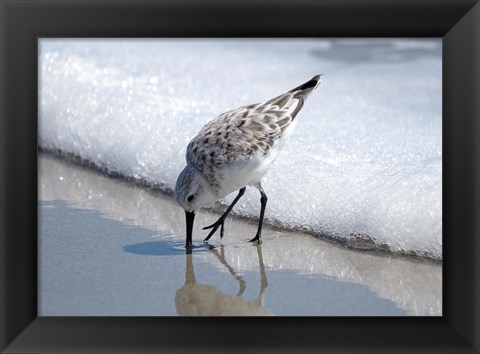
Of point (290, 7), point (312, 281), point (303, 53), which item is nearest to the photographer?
point (290, 7)

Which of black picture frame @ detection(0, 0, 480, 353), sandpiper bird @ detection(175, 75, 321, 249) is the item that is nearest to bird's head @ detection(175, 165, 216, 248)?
sandpiper bird @ detection(175, 75, 321, 249)

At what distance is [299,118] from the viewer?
502 centimetres

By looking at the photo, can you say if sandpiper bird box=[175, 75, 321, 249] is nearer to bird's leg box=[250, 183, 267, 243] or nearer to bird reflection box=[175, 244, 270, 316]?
bird's leg box=[250, 183, 267, 243]

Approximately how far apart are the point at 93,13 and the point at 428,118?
113 inches

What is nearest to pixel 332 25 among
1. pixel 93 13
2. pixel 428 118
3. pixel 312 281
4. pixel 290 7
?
pixel 290 7

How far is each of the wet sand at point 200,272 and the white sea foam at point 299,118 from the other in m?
0.18

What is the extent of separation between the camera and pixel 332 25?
2936mm

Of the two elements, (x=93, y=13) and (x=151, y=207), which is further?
(x=151, y=207)

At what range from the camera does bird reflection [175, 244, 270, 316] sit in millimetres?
3150

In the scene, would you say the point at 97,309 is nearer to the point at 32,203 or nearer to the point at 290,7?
the point at 32,203

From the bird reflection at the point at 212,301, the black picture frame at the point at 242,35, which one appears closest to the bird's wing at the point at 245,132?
the bird reflection at the point at 212,301

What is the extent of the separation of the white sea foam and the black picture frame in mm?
536

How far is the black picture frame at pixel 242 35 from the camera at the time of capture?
290 cm

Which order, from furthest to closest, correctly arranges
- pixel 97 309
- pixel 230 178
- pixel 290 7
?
1. pixel 230 178
2. pixel 97 309
3. pixel 290 7
